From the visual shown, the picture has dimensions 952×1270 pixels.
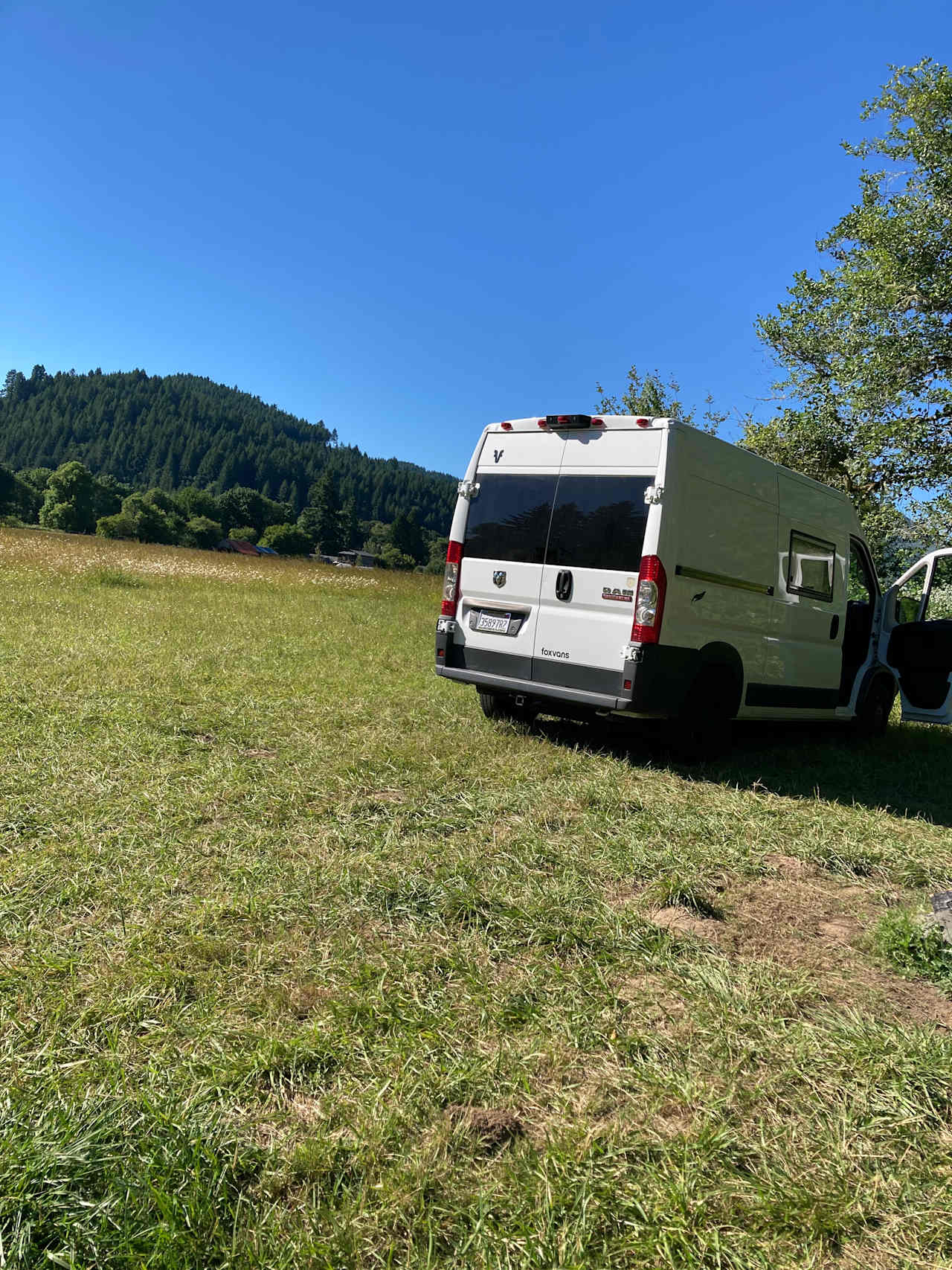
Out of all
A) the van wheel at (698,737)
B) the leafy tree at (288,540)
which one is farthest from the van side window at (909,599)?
the leafy tree at (288,540)

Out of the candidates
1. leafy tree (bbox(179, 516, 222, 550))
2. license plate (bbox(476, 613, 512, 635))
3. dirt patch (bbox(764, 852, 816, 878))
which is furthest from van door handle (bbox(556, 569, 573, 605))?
leafy tree (bbox(179, 516, 222, 550))

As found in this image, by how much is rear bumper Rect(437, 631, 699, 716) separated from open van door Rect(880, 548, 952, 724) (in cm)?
381

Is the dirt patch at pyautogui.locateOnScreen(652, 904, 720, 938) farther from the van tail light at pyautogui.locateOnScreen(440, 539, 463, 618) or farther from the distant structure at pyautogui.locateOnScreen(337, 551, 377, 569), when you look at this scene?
the distant structure at pyautogui.locateOnScreen(337, 551, 377, 569)

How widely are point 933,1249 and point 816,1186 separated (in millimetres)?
247

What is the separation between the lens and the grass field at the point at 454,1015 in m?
1.71

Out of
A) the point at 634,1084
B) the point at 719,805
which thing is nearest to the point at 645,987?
the point at 634,1084

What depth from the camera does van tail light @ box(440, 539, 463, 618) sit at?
278 inches

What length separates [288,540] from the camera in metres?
131

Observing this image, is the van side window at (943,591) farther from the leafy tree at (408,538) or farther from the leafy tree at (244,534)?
the leafy tree at (244,534)

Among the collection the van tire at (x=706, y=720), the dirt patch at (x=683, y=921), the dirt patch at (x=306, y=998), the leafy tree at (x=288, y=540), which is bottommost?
the dirt patch at (x=306, y=998)

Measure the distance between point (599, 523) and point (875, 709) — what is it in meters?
4.86

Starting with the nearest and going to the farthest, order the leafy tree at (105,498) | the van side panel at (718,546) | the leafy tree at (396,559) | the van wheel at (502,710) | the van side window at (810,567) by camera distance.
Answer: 1. the van side panel at (718,546)
2. the van side window at (810,567)
3. the van wheel at (502,710)
4. the leafy tree at (396,559)
5. the leafy tree at (105,498)

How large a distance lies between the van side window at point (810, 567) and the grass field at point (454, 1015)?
2.44 meters

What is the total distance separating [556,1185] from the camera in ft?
5.91
